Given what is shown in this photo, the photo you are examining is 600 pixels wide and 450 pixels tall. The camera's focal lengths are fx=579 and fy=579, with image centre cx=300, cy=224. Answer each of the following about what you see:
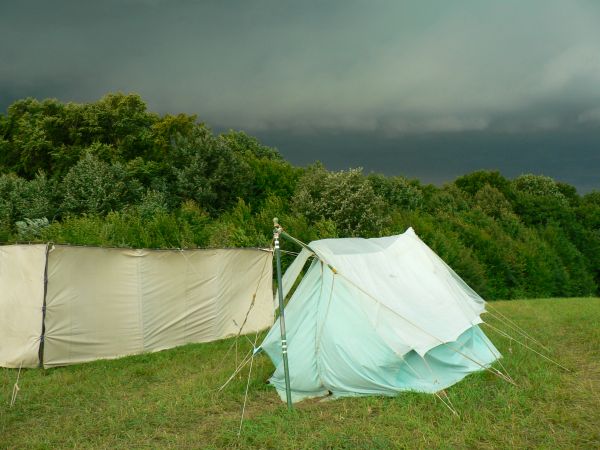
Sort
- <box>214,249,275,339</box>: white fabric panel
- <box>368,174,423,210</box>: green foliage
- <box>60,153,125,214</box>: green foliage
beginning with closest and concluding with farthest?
<box>214,249,275,339</box>: white fabric panel → <box>60,153,125,214</box>: green foliage → <box>368,174,423,210</box>: green foliage

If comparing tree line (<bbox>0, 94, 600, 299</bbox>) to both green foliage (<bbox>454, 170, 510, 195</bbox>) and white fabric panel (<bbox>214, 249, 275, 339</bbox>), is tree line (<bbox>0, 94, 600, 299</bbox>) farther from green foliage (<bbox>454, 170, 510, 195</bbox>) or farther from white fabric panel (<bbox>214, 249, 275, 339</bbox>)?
white fabric panel (<bbox>214, 249, 275, 339</bbox>)

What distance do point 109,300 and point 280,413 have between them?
5.08 metres

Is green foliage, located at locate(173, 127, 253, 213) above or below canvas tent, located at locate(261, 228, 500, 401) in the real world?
above

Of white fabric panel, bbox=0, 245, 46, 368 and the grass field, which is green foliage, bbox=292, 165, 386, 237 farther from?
the grass field

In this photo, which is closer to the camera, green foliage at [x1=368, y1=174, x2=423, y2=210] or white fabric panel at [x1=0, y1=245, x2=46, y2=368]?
white fabric panel at [x1=0, y1=245, x2=46, y2=368]

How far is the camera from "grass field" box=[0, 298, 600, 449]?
18.1 feet

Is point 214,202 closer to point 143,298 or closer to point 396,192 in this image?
point 396,192

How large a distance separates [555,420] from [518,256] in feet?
81.0

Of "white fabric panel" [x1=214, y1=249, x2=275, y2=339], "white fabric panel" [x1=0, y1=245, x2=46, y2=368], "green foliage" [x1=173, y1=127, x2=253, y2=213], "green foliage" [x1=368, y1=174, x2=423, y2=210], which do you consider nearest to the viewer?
"white fabric panel" [x1=0, y1=245, x2=46, y2=368]

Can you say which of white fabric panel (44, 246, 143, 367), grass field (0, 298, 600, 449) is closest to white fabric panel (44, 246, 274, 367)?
white fabric panel (44, 246, 143, 367)

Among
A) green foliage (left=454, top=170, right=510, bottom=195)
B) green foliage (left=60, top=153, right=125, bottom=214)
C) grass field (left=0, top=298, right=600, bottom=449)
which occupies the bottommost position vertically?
grass field (left=0, top=298, right=600, bottom=449)

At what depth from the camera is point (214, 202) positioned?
91.7ft

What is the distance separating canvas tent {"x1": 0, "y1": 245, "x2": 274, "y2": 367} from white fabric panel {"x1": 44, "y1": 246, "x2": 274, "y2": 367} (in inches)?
0.7

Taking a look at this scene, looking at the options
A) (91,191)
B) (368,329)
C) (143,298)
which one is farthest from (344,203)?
(368,329)
